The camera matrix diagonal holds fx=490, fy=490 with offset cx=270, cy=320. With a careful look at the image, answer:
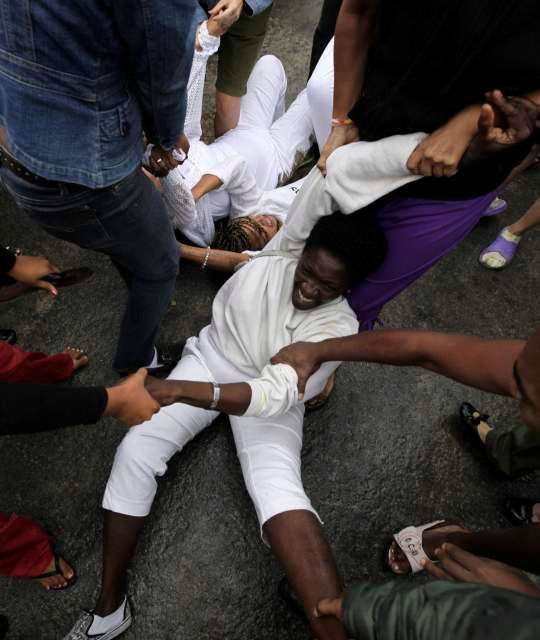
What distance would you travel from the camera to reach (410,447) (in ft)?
7.89

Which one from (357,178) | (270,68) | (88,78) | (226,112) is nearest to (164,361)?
(357,178)

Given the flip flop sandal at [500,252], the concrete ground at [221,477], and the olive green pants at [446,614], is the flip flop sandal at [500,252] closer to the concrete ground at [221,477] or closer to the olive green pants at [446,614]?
the concrete ground at [221,477]

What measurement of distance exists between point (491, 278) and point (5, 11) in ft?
9.32

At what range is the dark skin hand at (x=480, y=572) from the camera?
1.23 meters

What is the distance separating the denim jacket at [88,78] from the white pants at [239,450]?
93 centimetres

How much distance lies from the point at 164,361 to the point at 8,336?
0.78 meters

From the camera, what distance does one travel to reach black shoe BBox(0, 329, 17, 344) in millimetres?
2422

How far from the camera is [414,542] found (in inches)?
79.2

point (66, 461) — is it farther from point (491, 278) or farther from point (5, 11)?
point (491, 278)

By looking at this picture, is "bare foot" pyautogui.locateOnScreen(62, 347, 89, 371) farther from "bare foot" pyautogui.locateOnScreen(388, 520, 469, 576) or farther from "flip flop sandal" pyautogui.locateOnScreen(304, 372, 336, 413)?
"bare foot" pyautogui.locateOnScreen(388, 520, 469, 576)

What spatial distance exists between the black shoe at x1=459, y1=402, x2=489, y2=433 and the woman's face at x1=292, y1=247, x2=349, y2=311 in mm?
1083

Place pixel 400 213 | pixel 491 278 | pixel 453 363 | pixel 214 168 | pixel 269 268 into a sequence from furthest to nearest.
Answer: pixel 491 278 < pixel 214 168 < pixel 269 268 < pixel 400 213 < pixel 453 363

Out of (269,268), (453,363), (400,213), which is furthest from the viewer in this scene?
(269,268)

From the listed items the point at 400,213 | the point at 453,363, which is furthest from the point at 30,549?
the point at 400,213
